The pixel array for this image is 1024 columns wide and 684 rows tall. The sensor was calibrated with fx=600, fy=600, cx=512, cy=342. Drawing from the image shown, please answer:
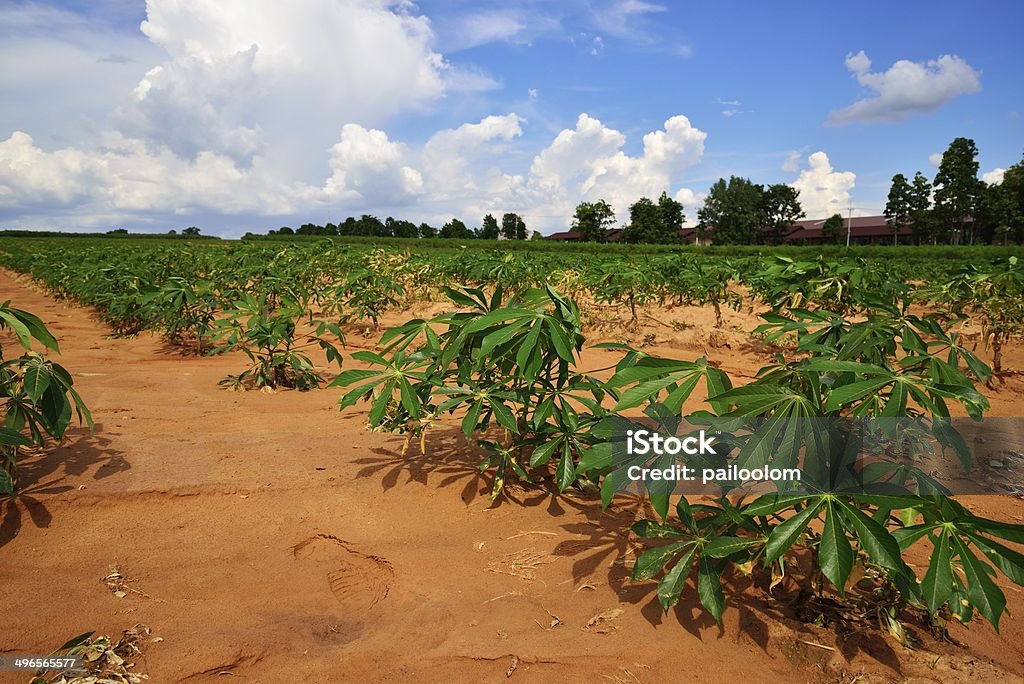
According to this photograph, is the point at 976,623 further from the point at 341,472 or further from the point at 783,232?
the point at 783,232

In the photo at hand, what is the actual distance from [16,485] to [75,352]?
4.50 metres

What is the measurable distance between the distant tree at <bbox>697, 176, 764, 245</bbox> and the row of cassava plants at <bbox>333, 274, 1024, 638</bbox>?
54.0 m

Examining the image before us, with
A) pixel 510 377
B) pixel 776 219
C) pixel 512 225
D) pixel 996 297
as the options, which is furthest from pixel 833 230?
pixel 510 377

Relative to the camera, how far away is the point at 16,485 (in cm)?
238

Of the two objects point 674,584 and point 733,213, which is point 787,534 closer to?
point 674,584

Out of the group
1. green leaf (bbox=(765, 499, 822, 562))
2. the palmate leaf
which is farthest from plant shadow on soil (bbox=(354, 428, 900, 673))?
the palmate leaf

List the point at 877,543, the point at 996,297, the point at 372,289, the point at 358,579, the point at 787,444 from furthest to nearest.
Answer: the point at 372,289 < the point at 996,297 < the point at 358,579 < the point at 787,444 < the point at 877,543

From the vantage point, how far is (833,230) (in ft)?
163

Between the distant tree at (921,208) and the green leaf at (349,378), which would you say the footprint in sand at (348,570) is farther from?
the distant tree at (921,208)

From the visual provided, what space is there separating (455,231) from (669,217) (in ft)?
66.6

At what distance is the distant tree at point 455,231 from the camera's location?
5759cm

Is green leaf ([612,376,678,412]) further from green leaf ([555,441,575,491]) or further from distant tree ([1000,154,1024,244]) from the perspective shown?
distant tree ([1000,154,1024,244])

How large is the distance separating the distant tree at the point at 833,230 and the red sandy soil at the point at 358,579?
53.4 m

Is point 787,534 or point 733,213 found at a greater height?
point 733,213
